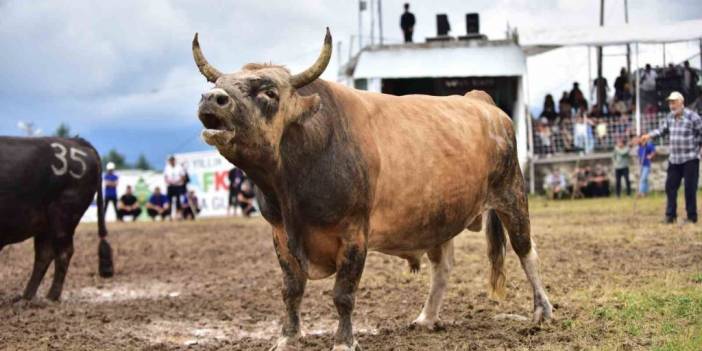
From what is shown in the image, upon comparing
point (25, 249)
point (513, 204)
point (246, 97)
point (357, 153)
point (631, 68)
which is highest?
point (631, 68)

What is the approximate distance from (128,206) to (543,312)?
870 inches

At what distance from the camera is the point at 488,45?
28.8 meters

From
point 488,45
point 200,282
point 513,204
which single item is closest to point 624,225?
point 200,282

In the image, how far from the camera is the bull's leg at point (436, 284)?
7.14m

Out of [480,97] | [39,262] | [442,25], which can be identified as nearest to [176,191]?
[442,25]

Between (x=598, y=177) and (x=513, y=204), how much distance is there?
19.2 metres

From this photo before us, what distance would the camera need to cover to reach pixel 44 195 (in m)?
9.96

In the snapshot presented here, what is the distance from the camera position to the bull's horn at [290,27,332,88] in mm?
5586

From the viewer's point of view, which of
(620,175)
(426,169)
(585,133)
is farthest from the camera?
(585,133)

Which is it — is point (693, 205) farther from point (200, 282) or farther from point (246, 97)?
point (246, 97)

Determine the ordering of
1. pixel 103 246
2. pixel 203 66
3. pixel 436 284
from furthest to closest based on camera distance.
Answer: pixel 103 246 → pixel 436 284 → pixel 203 66

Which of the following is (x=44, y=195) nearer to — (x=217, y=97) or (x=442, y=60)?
(x=217, y=97)

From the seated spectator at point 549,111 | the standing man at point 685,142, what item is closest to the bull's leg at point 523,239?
the standing man at point 685,142

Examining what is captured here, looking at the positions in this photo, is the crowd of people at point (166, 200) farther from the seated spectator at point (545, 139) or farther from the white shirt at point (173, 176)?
the seated spectator at point (545, 139)
